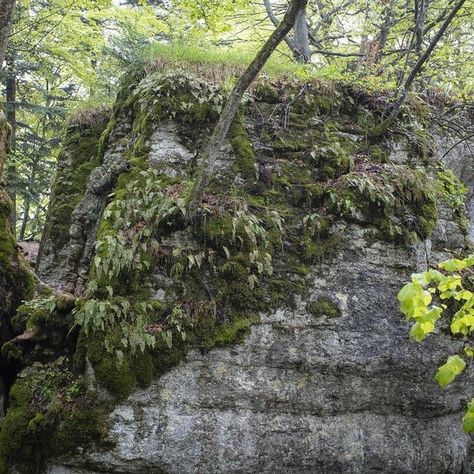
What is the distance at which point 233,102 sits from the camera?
642 centimetres

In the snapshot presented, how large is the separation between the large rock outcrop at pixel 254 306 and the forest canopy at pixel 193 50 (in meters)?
1.27

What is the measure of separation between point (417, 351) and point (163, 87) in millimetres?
6175

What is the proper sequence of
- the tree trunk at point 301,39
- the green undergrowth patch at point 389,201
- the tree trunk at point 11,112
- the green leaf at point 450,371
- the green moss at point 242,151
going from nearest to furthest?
the green leaf at point 450,371, the green undergrowth patch at point 389,201, the green moss at point 242,151, the tree trunk at point 301,39, the tree trunk at point 11,112

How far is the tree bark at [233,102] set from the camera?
5.99 m

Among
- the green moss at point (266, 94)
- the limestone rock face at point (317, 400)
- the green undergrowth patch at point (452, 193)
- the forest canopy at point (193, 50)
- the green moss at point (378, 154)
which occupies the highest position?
the forest canopy at point (193, 50)

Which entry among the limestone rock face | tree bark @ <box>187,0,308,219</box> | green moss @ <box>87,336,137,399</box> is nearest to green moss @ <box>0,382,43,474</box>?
the limestone rock face

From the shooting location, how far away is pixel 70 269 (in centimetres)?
862

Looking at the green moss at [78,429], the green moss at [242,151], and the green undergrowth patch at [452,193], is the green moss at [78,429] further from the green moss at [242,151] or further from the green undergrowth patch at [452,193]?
the green undergrowth patch at [452,193]

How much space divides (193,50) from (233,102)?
3681mm

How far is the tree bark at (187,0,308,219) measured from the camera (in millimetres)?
5988

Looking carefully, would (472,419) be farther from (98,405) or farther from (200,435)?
(98,405)

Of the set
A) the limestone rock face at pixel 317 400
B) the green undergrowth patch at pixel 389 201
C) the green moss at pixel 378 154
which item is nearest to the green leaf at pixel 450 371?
the limestone rock face at pixel 317 400

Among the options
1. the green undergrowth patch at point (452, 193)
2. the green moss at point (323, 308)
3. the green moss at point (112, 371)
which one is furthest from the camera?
the green undergrowth patch at point (452, 193)

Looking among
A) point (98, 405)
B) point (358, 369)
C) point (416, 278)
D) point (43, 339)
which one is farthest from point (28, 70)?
point (416, 278)
